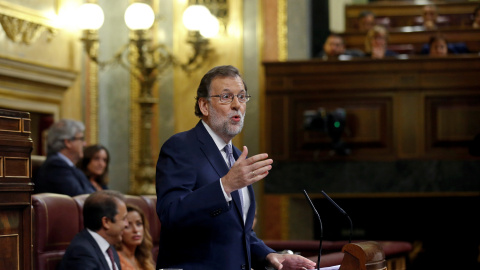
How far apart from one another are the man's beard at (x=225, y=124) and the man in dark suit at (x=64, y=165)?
2473 mm

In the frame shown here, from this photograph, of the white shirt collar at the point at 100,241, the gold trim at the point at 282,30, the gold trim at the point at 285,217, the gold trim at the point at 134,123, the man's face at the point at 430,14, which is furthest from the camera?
the man's face at the point at 430,14

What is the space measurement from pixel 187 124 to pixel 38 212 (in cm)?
460

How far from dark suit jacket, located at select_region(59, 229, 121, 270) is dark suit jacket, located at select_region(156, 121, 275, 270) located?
114 cm

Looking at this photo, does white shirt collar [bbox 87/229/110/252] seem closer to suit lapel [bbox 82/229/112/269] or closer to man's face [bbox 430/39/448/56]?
suit lapel [bbox 82/229/112/269]

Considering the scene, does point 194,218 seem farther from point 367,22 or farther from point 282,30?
point 367,22

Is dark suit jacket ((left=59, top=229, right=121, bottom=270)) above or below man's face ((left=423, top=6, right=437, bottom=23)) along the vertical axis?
below

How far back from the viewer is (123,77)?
332 inches


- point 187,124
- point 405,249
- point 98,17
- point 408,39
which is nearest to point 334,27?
point 408,39

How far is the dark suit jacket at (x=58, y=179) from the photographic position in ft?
16.1

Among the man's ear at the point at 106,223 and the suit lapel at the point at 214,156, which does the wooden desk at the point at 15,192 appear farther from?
the man's ear at the point at 106,223

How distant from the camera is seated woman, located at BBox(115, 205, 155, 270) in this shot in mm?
4422

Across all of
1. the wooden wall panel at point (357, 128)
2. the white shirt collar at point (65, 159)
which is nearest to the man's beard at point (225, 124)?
the white shirt collar at point (65, 159)

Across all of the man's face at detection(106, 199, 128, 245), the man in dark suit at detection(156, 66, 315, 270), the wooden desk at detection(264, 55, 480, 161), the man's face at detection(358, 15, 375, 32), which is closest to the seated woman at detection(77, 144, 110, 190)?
the man's face at detection(106, 199, 128, 245)

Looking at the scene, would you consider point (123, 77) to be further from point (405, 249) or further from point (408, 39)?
point (405, 249)
